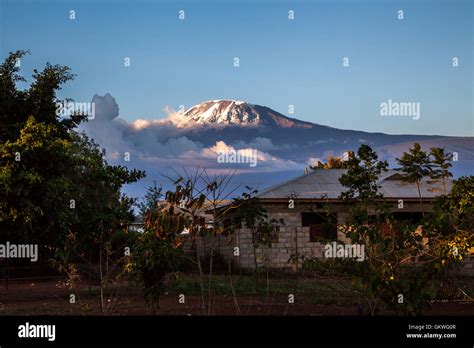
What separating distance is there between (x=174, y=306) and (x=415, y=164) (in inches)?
666

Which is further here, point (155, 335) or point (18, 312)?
point (18, 312)

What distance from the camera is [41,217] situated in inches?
738

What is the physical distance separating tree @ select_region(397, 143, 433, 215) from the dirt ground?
13369mm

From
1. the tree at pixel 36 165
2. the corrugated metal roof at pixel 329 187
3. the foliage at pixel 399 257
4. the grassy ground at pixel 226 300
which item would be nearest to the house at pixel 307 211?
the corrugated metal roof at pixel 329 187

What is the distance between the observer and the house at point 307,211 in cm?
2620

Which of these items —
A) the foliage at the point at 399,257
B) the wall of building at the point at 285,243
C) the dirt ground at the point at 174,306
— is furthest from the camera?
the wall of building at the point at 285,243

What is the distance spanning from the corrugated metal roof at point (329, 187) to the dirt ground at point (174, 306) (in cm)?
918

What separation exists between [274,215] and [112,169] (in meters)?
6.72

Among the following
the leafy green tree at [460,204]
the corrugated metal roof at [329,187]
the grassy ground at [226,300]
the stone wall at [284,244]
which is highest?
the corrugated metal roof at [329,187]

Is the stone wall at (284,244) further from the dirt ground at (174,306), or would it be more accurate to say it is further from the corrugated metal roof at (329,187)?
the dirt ground at (174,306)

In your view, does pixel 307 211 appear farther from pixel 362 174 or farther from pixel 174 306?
pixel 174 306

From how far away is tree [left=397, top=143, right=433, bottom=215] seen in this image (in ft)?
95.7

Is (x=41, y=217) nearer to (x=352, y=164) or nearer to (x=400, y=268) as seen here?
(x=400, y=268)

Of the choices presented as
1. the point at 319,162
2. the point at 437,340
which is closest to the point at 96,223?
the point at 437,340
